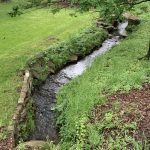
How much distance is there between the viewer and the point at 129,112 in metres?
15.9

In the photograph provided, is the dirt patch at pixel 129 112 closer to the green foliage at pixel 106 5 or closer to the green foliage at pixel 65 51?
the green foliage at pixel 106 5

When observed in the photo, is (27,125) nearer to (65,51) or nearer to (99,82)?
(99,82)

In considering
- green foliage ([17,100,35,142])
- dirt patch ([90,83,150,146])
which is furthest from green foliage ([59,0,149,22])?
green foliage ([17,100,35,142])

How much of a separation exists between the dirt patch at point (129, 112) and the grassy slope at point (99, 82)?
0.48 metres

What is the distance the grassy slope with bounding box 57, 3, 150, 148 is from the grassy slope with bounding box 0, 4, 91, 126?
2.59m

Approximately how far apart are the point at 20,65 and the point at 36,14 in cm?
1663

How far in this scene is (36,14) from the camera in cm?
4003

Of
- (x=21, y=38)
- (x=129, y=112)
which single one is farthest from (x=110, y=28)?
(x=129, y=112)

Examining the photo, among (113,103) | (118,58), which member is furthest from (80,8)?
(113,103)

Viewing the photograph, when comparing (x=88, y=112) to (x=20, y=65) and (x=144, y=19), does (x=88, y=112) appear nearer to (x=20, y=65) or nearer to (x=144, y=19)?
(x=20, y=65)

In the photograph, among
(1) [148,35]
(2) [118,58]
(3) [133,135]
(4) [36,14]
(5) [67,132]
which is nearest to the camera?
(3) [133,135]

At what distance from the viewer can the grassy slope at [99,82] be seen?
17.0m

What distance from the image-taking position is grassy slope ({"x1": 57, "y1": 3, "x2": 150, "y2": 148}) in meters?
17.0

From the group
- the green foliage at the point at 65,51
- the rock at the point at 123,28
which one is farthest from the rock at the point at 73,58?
the rock at the point at 123,28
